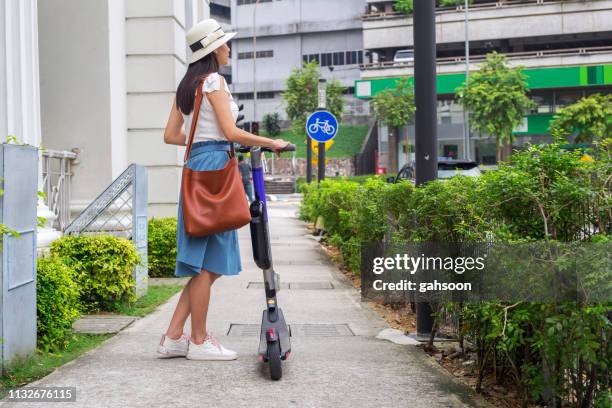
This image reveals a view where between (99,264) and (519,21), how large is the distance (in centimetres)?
5261

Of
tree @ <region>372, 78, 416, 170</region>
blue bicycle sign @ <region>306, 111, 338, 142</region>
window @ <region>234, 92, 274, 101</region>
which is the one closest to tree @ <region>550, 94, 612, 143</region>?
tree @ <region>372, 78, 416, 170</region>

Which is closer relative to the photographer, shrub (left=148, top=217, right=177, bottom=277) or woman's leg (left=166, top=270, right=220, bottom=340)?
woman's leg (left=166, top=270, right=220, bottom=340)

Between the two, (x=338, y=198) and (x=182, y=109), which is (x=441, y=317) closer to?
(x=182, y=109)

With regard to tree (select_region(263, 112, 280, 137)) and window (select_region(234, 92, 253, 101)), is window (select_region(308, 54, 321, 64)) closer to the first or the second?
tree (select_region(263, 112, 280, 137))

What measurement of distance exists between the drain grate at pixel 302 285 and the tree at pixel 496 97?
131 ft

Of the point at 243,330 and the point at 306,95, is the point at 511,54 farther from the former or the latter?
the point at 243,330

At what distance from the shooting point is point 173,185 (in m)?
12.0

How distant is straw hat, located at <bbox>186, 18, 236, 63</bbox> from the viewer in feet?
17.1

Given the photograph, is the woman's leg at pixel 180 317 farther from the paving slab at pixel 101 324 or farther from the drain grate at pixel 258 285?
the drain grate at pixel 258 285

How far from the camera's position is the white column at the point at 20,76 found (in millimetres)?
7027

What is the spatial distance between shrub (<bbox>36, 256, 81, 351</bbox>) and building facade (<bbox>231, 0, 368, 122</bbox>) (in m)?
66.6

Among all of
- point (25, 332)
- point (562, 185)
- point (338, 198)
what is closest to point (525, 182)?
point (562, 185)

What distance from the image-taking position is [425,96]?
6375 mm

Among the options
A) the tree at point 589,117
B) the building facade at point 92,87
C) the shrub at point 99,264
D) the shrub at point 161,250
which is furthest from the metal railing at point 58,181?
the tree at point 589,117
